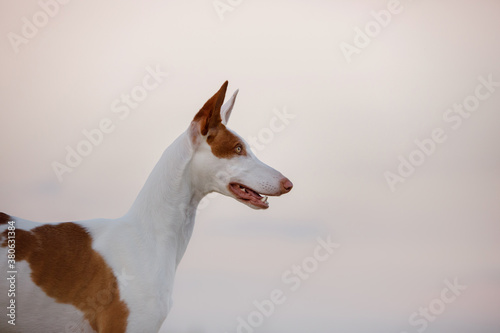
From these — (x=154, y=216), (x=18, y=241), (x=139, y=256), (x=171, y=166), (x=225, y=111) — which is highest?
(x=225, y=111)

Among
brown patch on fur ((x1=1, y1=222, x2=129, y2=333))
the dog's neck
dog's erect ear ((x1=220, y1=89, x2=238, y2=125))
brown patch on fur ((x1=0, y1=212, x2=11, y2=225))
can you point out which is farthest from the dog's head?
brown patch on fur ((x1=0, y1=212, x2=11, y2=225))

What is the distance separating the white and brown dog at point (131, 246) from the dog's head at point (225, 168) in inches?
0.5

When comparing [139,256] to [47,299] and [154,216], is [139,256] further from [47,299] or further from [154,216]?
[47,299]

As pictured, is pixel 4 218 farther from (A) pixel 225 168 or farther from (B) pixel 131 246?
(A) pixel 225 168

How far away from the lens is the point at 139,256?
6910 mm

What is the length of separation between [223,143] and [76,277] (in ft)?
7.72

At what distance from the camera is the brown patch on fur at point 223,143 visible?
718 cm

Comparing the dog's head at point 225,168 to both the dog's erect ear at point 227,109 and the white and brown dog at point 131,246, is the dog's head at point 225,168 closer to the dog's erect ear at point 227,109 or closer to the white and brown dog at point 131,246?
the white and brown dog at point 131,246

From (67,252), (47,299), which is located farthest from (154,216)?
Answer: (47,299)

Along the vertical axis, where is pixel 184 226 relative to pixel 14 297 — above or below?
above

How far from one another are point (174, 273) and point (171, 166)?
134 cm

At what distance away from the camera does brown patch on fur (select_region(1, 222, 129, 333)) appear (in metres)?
6.52

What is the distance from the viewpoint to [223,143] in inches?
283

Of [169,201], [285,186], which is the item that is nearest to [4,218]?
[169,201]
